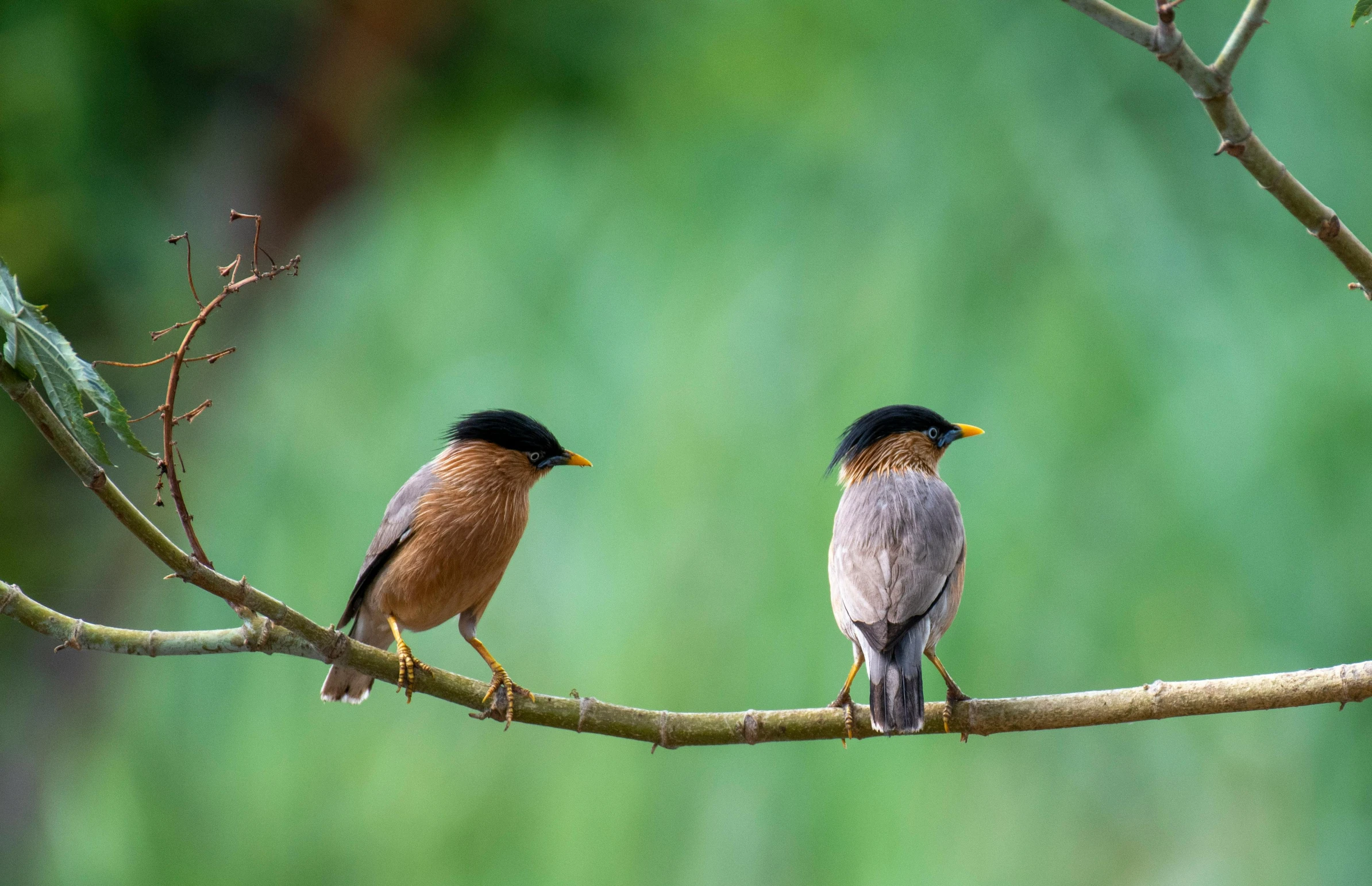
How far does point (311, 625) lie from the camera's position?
1702 mm

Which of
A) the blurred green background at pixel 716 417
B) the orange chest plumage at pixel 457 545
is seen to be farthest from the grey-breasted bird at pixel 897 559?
the blurred green background at pixel 716 417

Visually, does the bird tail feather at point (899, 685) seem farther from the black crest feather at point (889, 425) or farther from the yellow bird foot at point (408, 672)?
the yellow bird foot at point (408, 672)

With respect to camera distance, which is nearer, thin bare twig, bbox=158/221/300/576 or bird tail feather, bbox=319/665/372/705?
thin bare twig, bbox=158/221/300/576

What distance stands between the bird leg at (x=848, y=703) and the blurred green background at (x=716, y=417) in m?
1.86

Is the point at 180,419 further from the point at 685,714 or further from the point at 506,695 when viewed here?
the point at 685,714

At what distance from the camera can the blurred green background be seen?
386 centimetres

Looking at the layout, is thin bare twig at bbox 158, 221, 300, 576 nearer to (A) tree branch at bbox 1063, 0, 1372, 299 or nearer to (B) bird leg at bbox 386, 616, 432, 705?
(B) bird leg at bbox 386, 616, 432, 705

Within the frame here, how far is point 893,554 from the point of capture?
2207 millimetres

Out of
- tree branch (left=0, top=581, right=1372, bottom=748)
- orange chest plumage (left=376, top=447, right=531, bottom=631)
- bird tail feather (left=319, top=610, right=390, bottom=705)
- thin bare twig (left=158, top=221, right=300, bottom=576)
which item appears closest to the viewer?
thin bare twig (left=158, top=221, right=300, bottom=576)

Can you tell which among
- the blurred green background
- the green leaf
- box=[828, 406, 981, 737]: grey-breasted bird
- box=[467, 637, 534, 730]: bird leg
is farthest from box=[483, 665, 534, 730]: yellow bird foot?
the blurred green background

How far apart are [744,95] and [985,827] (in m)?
3.29

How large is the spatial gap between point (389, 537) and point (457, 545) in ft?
0.65

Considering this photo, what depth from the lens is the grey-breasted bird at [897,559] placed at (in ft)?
6.57

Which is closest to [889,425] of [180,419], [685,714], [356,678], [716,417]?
[685,714]
